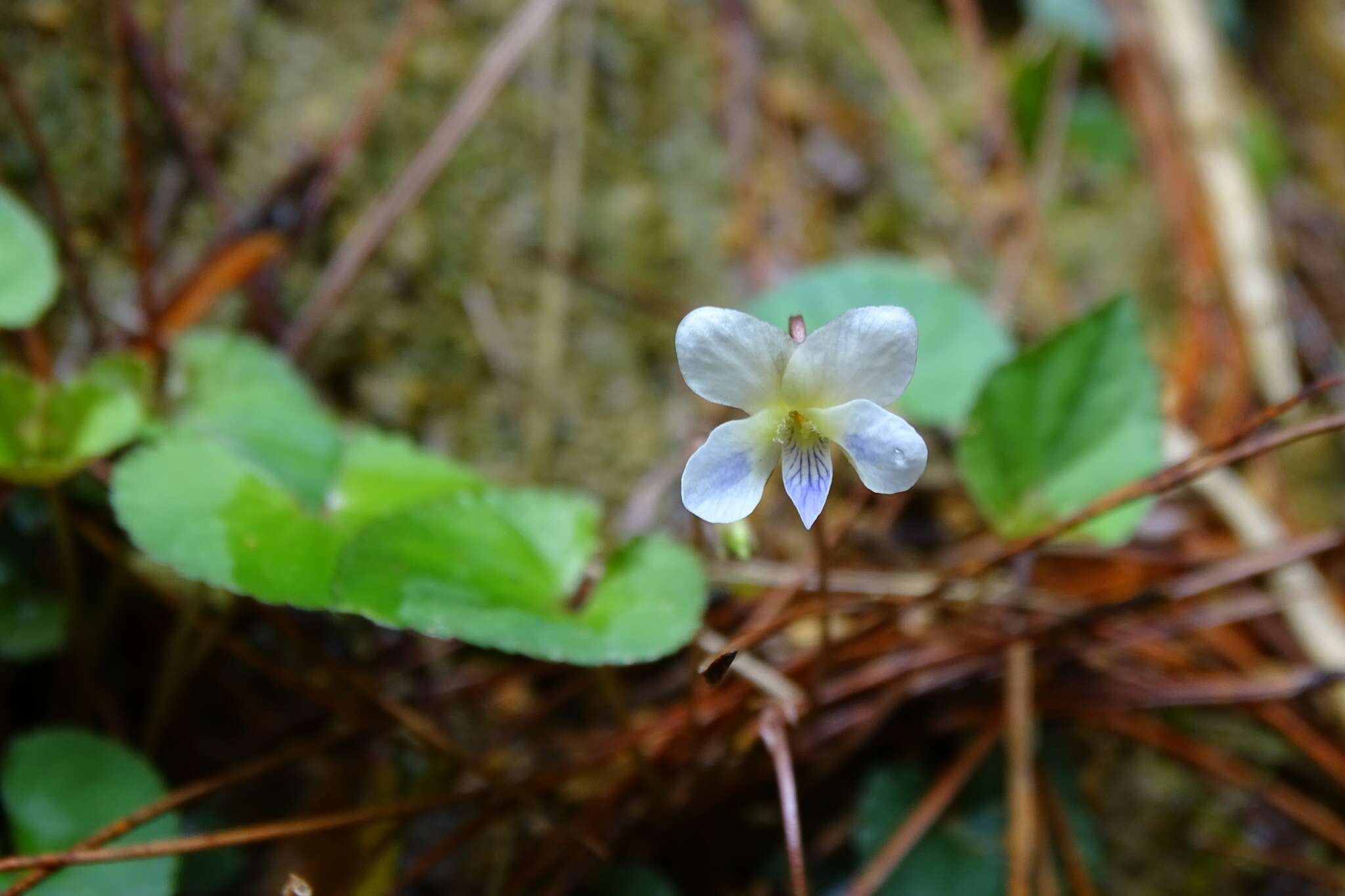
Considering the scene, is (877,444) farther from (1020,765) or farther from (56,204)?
(56,204)

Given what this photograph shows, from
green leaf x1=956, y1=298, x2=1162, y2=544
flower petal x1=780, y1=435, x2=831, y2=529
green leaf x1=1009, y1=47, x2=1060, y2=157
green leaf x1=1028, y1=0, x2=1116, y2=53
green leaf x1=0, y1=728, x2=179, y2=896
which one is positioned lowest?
green leaf x1=0, y1=728, x2=179, y2=896

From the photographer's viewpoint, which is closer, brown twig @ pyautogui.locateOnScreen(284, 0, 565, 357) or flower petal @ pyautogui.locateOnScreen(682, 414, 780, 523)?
flower petal @ pyautogui.locateOnScreen(682, 414, 780, 523)

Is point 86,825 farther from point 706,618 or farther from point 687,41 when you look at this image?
point 687,41

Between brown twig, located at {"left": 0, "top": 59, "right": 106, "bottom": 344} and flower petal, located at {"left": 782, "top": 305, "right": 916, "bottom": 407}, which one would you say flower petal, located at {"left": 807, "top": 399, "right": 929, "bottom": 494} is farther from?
brown twig, located at {"left": 0, "top": 59, "right": 106, "bottom": 344}

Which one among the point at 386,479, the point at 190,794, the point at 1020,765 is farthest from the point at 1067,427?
the point at 190,794

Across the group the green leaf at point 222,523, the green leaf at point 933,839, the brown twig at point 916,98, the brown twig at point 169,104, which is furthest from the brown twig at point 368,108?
the green leaf at point 933,839

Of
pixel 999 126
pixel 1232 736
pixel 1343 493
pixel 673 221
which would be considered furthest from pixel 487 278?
pixel 1343 493

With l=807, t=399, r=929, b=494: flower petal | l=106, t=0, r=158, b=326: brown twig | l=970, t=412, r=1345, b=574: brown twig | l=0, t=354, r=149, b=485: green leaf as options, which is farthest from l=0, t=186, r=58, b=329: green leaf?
l=970, t=412, r=1345, b=574: brown twig
